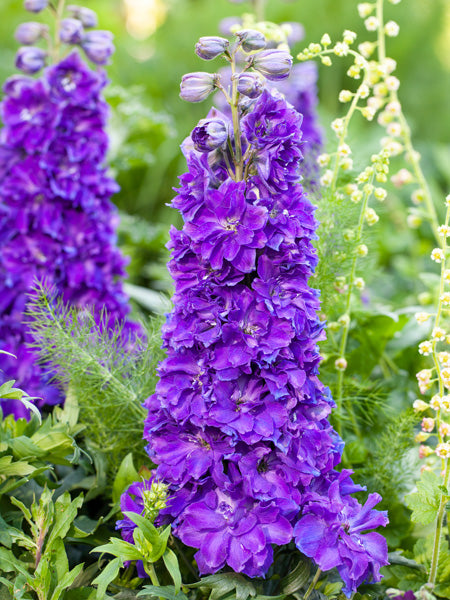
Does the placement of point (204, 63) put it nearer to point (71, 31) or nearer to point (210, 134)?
point (71, 31)

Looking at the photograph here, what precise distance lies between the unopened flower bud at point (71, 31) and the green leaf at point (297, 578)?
1.64 meters

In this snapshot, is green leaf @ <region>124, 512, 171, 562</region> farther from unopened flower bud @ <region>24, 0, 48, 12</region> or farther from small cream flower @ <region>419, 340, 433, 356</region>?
unopened flower bud @ <region>24, 0, 48, 12</region>

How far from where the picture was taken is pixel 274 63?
1348 mm

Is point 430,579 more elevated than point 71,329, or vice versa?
point 71,329

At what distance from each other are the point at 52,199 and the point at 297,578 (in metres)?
1.27

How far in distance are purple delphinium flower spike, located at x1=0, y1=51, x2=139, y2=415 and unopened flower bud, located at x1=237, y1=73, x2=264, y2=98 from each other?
82 cm

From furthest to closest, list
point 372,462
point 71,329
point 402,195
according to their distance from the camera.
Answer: point 402,195 < point 372,462 < point 71,329

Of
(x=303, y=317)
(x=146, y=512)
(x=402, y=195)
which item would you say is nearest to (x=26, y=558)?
(x=146, y=512)

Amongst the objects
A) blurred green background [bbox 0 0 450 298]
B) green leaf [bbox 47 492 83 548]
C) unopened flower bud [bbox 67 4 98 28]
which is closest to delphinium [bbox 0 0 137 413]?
unopened flower bud [bbox 67 4 98 28]

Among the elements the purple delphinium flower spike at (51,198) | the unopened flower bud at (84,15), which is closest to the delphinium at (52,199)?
the purple delphinium flower spike at (51,198)

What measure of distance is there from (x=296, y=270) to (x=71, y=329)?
0.63 m

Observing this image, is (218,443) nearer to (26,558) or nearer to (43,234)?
(26,558)

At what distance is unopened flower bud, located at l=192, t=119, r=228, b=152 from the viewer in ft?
4.04

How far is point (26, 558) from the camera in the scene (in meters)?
1.40
